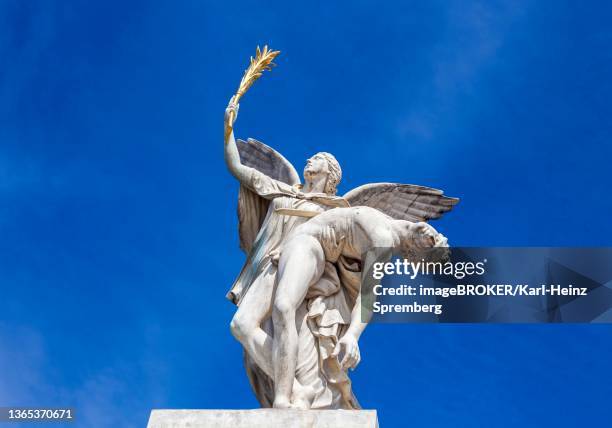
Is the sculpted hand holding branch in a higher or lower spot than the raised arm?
lower

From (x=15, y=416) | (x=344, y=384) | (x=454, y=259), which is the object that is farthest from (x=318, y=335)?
(x=15, y=416)

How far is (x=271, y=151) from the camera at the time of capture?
16.7 m

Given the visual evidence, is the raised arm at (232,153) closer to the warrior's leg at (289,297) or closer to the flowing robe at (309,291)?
the flowing robe at (309,291)

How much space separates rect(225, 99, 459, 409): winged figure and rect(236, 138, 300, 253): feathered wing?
0.01 metres

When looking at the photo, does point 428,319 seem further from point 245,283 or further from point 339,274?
point 245,283

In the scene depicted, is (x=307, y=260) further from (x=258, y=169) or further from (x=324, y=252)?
(x=258, y=169)

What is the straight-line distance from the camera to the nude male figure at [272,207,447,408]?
1422 cm

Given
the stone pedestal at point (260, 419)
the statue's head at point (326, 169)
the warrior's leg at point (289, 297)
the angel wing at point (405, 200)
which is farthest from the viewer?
the angel wing at point (405, 200)

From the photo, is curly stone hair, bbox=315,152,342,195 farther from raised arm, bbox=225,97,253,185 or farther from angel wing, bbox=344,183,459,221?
raised arm, bbox=225,97,253,185

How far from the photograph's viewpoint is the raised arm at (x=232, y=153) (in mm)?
16188

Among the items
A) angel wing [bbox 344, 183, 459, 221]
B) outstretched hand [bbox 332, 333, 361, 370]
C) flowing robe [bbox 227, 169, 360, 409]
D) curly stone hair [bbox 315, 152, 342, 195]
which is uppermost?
curly stone hair [bbox 315, 152, 342, 195]

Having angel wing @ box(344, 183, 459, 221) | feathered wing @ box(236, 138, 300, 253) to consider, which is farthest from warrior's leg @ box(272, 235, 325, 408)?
angel wing @ box(344, 183, 459, 221)

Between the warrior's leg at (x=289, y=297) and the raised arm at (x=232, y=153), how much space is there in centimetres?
149

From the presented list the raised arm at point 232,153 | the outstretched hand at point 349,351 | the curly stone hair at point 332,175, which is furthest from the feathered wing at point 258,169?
the outstretched hand at point 349,351
